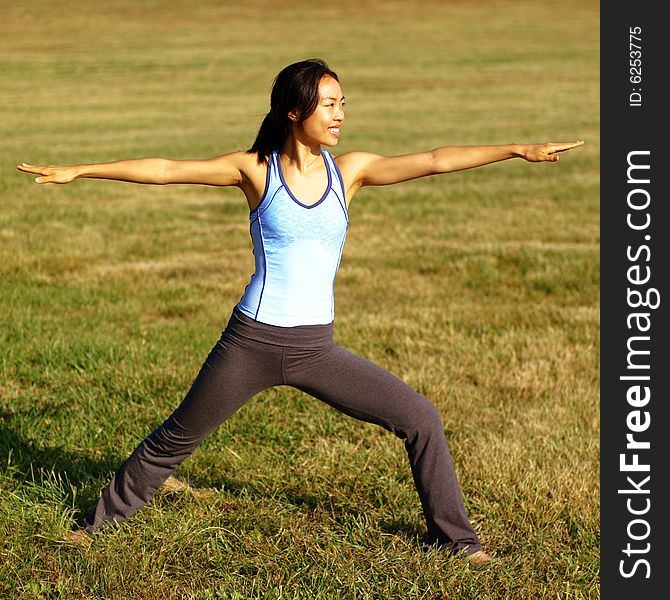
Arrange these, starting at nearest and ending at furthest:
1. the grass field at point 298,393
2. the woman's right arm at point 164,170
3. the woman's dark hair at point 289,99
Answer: the woman's dark hair at point 289,99, the woman's right arm at point 164,170, the grass field at point 298,393

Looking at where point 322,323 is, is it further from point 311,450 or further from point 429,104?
point 429,104

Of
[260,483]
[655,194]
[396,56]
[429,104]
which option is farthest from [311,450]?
[396,56]

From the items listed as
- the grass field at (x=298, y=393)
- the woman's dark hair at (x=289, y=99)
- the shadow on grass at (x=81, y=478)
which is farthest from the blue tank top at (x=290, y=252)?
the shadow on grass at (x=81, y=478)

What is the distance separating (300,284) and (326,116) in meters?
0.76

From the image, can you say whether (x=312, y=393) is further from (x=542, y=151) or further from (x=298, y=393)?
(x=298, y=393)

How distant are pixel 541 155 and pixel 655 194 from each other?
20.0 feet

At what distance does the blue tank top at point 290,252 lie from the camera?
445 centimetres

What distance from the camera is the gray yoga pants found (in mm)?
4496

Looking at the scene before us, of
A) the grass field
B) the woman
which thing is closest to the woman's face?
the woman

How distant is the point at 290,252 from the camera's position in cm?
445

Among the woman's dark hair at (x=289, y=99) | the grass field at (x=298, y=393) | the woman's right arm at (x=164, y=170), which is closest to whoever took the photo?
the woman's dark hair at (x=289, y=99)

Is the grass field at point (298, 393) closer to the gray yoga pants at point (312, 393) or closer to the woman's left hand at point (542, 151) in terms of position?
the gray yoga pants at point (312, 393)

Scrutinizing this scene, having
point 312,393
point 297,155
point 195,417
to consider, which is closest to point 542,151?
point 297,155

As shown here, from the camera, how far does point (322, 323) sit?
14.9 feet
